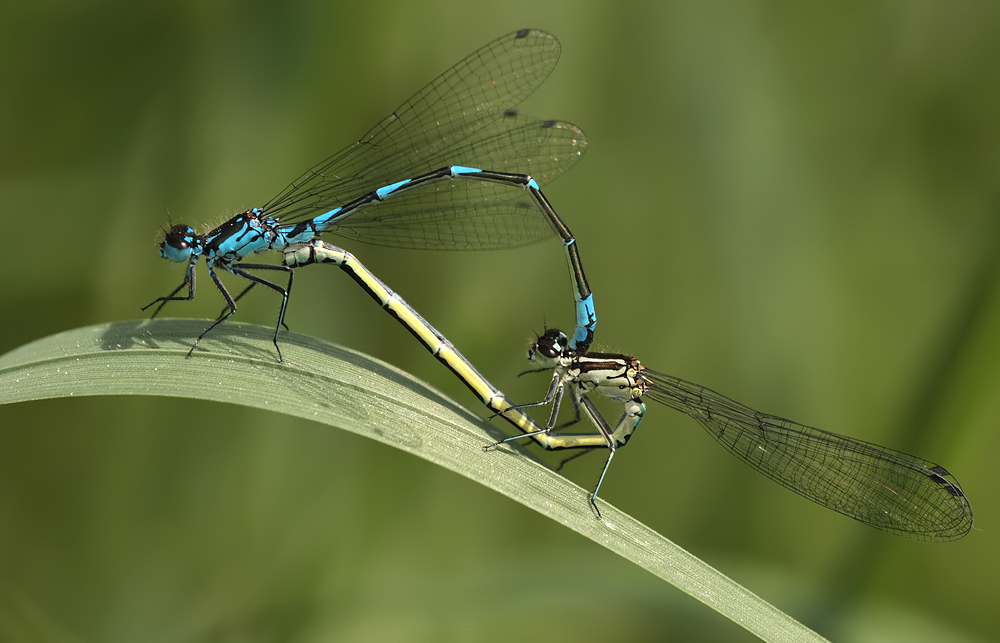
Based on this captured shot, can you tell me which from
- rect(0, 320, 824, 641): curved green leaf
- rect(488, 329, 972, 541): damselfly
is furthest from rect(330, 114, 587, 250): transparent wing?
rect(0, 320, 824, 641): curved green leaf

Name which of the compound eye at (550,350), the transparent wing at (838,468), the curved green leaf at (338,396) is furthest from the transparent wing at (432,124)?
the transparent wing at (838,468)

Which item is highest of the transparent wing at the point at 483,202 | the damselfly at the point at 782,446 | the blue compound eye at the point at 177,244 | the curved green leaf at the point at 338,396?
the transparent wing at the point at 483,202

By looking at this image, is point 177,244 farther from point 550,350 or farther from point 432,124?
point 550,350

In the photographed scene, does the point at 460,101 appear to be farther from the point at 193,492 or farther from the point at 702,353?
the point at 193,492

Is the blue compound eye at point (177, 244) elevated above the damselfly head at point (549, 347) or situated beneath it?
situated beneath

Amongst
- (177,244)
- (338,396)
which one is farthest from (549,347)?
(177,244)

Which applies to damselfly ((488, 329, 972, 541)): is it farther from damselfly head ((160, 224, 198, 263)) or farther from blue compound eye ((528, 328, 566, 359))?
damselfly head ((160, 224, 198, 263))

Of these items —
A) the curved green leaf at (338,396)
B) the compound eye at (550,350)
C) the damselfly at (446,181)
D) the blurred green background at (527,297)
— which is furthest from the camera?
the compound eye at (550,350)

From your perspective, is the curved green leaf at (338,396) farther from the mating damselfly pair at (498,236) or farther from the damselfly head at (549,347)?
the damselfly head at (549,347)
